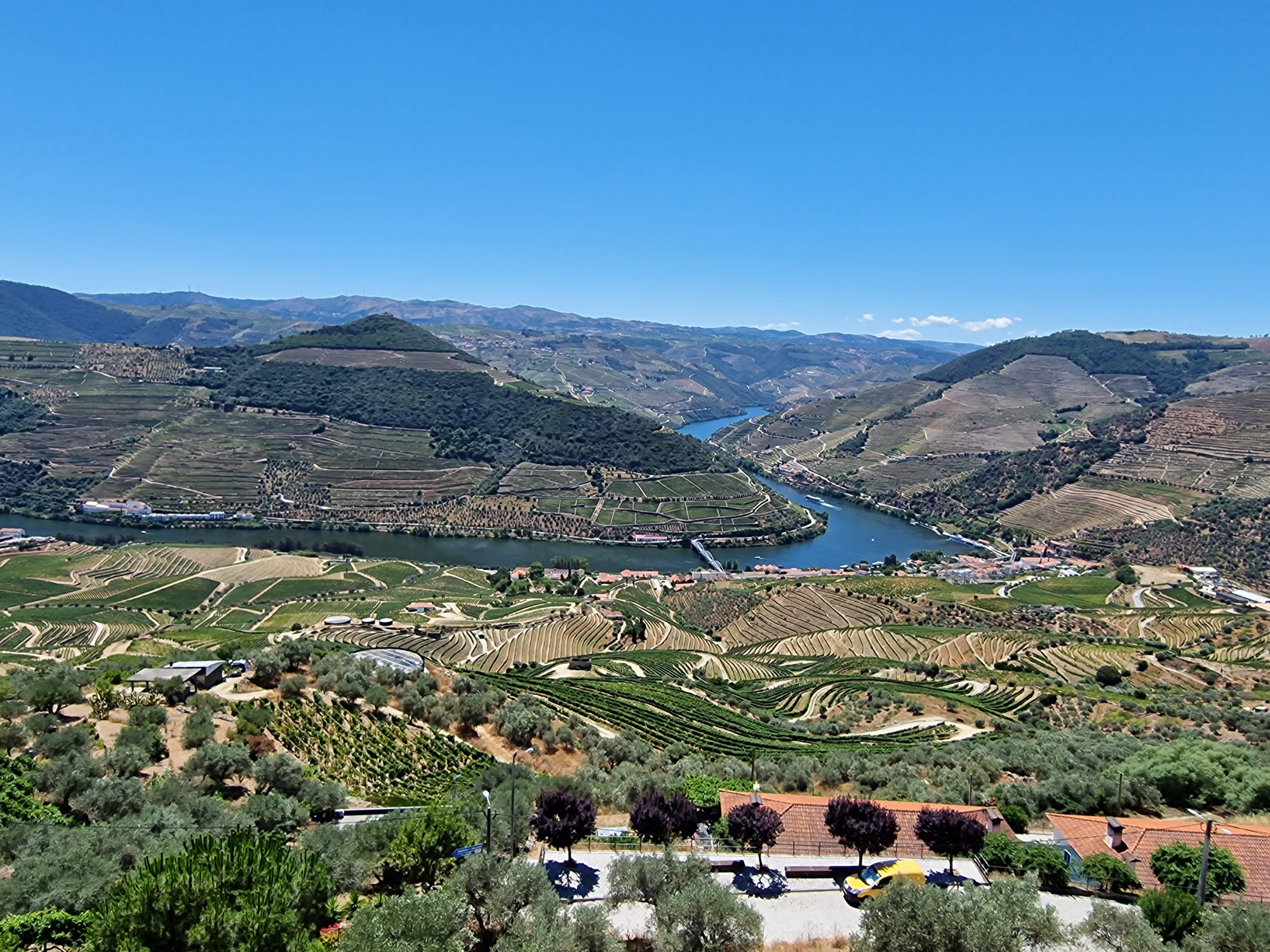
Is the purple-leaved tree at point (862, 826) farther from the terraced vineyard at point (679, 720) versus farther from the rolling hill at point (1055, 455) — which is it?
the rolling hill at point (1055, 455)

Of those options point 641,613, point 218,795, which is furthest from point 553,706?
point 641,613

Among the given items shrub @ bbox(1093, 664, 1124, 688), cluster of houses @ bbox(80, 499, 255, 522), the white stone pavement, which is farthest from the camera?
cluster of houses @ bbox(80, 499, 255, 522)

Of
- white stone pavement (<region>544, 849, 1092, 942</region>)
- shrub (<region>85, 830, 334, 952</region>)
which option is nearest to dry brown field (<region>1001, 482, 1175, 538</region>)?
white stone pavement (<region>544, 849, 1092, 942</region>)

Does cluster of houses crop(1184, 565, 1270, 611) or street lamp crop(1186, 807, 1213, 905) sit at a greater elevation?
street lamp crop(1186, 807, 1213, 905)

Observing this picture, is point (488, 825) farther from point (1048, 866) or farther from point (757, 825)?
point (1048, 866)

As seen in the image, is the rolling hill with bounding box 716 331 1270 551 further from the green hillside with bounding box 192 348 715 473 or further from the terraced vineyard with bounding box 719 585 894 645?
the terraced vineyard with bounding box 719 585 894 645

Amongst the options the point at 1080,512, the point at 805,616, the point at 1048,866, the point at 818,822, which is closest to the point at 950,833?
the point at 1048,866

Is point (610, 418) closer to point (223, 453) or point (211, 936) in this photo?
point (223, 453)

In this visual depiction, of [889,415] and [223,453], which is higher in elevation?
[889,415]
